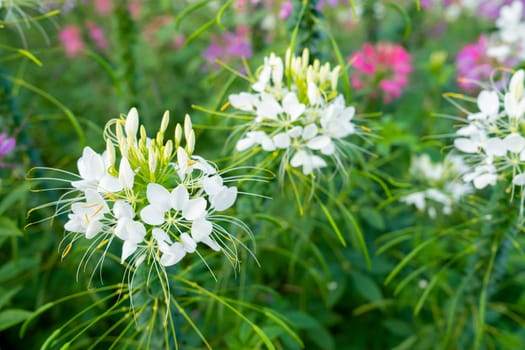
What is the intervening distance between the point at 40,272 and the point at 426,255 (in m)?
1.27

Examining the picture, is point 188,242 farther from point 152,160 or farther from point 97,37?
point 97,37

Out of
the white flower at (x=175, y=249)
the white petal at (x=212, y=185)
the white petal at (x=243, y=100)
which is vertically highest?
the white petal at (x=243, y=100)

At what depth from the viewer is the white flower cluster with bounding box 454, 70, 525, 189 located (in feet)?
3.19

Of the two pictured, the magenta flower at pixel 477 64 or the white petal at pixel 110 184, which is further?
the magenta flower at pixel 477 64

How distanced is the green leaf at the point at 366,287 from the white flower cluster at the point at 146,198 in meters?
0.88

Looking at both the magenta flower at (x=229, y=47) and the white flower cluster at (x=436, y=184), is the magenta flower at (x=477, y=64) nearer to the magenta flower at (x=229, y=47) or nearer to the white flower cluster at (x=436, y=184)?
the white flower cluster at (x=436, y=184)

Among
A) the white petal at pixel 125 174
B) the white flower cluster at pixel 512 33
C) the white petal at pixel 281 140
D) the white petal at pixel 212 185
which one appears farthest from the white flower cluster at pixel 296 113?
the white flower cluster at pixel 512 33

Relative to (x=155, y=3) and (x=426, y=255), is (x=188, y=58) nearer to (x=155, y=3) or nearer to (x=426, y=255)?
(x=155, y=3)

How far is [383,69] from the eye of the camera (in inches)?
85.7

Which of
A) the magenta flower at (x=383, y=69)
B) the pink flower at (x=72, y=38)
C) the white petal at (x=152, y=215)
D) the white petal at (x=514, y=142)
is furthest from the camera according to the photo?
the pink flower at (x=72, y=38)

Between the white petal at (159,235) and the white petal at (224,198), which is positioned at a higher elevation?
the white petal at (224,198)

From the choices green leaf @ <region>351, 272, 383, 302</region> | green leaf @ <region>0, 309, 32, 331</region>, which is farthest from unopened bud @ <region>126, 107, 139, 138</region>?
green leaf @ <region>351, 272, 383, 302</region>

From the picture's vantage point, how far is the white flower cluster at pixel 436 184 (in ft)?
5.14

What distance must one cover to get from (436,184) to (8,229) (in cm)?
130
